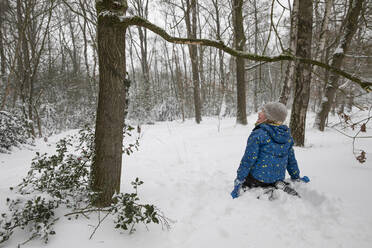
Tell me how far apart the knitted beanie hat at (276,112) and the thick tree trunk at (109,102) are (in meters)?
1.66

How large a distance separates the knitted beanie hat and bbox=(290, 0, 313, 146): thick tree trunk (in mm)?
2658

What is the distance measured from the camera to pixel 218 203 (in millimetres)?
2432

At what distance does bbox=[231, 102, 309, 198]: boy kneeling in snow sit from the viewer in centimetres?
225

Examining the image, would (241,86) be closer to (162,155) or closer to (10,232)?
(162,155)

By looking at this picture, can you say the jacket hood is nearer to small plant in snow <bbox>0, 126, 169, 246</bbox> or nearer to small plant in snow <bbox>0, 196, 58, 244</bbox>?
small plant in snow <bbox>0, 126, 169, 246</bbox>

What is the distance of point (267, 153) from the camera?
2.29 m

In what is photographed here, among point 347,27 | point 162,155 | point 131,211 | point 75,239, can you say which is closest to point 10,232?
point 75,239

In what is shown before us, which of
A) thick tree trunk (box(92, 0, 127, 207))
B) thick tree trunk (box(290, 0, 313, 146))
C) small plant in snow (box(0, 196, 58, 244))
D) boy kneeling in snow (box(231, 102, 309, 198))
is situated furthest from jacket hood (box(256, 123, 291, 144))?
thick tree trunk (box(290, 0, 313, 146))

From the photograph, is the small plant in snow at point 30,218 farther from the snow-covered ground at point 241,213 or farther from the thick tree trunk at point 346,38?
the thick tree trunk at point 346,38

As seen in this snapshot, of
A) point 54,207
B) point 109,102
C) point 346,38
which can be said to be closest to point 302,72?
point 346,38

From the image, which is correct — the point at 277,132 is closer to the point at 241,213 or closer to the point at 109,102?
the point at 241,213

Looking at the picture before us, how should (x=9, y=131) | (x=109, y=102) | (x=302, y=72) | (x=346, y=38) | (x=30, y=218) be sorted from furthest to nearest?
(x=346, y=38) < (x=9, y=131) < (x=302, y=72) < (x=109, y=102) < (x=30, y=218)

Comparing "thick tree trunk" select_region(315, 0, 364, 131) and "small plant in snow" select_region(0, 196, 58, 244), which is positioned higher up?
"thick tree trunk" select_region(315, 0, 364, 131)

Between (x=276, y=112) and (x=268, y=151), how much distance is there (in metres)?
Result: 0.47
